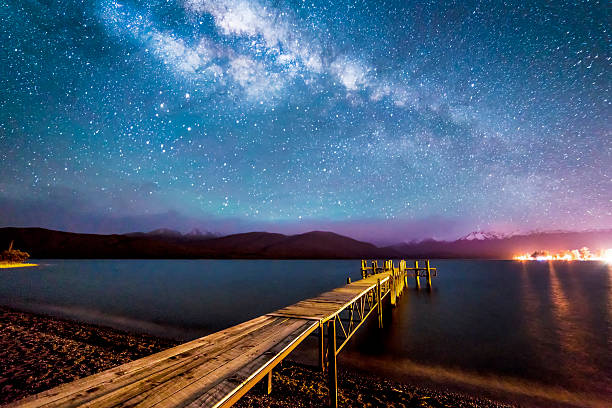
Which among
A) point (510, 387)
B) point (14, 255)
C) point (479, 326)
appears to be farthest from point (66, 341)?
point (14, 255)

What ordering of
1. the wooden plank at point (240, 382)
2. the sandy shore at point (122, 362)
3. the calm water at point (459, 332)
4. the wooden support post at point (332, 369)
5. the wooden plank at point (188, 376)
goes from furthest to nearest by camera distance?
the calm water at point (459, 332) < the sandy shore at point (122, 362) < the wooden support post at point (332, 369) < the wooden plank at point (240, 382) < the wooden plank at point (188, 376)

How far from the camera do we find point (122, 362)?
9.95m

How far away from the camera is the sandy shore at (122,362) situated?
7.50 meters

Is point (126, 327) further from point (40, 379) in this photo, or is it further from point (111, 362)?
point (40, 379)

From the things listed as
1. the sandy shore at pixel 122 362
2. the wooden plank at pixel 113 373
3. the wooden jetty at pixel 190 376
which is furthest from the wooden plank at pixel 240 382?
the sandy shore at pixel 122 362

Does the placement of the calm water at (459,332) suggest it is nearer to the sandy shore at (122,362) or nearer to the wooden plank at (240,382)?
the sandy shore at (122,362)

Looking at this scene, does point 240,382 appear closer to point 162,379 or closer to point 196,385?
point 196,385

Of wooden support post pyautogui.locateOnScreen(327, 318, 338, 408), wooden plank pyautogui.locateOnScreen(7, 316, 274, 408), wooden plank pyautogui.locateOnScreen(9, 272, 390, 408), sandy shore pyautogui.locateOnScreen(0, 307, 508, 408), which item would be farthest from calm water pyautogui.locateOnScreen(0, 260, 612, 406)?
wooden plank pyautogui.locateOnScreen(7, 316, 274, 408)

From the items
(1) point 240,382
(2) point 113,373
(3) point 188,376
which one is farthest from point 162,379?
(1) point 240,382

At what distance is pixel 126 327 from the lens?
17.0 m

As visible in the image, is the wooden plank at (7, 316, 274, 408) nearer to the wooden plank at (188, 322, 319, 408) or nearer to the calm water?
the wooden plank at (188, 322, 319, 408)

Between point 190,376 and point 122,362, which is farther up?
point 190,376

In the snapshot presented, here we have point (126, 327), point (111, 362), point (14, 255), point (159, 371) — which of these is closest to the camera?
point (159, 371)

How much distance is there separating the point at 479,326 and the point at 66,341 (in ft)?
83.3
